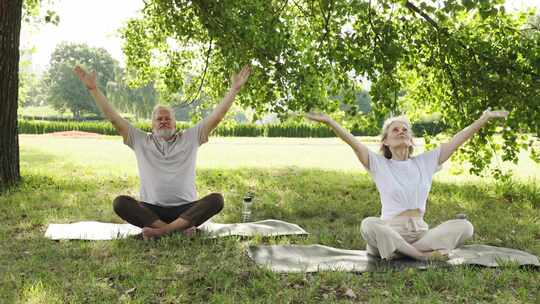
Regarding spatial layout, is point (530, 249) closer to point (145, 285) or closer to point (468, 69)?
point (468, 69)

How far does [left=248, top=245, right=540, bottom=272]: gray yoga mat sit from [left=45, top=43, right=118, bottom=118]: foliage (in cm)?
7745

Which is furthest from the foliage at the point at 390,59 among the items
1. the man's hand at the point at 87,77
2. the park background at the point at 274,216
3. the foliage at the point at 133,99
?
the foliage at the point at 133,99

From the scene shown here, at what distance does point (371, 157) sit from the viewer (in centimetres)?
496

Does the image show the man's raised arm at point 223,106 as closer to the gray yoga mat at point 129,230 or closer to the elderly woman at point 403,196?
the elderly woman at point 403,196

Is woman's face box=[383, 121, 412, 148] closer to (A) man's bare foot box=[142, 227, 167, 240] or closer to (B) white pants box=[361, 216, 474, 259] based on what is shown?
(B) white pants box=[361, 216, 474, 259]

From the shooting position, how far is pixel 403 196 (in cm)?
480

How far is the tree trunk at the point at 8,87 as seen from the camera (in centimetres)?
827

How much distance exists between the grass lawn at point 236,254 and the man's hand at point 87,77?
5.04 ft

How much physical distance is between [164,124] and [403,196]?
100 inches

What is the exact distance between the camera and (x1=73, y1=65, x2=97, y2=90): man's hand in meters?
5.23

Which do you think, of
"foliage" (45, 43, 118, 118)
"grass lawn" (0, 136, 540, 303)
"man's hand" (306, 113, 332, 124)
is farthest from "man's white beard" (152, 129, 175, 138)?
"foliage" (45, 43, 118, 118)

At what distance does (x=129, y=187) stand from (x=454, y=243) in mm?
5726

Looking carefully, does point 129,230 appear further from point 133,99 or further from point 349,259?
point 133,99

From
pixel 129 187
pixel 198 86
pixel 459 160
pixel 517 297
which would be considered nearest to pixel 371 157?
pixel 517 297
